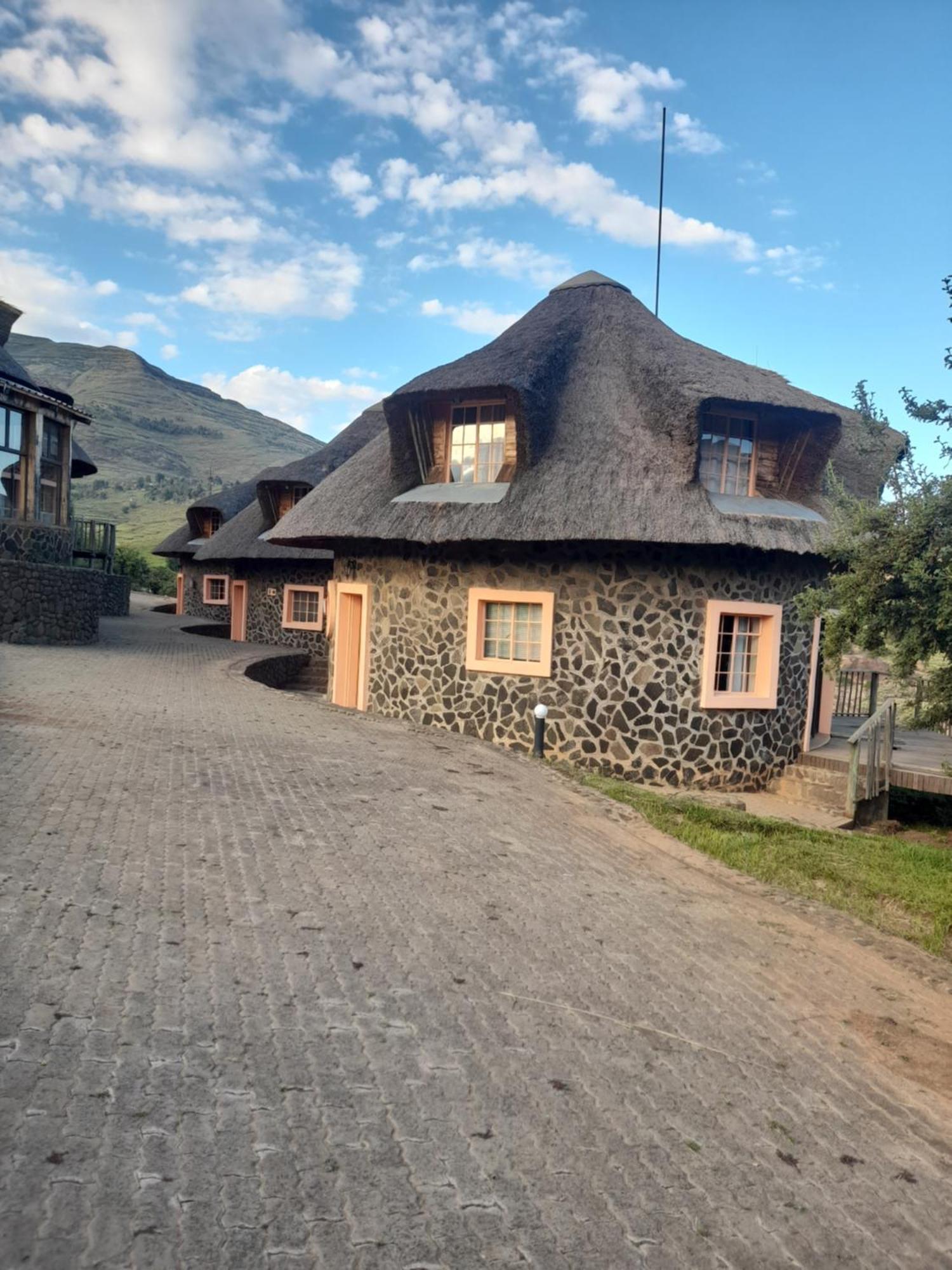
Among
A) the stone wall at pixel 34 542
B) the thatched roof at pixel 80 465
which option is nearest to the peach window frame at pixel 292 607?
the stone wall at pixel 34 542

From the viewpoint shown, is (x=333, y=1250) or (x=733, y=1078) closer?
(x=333, y=1250)

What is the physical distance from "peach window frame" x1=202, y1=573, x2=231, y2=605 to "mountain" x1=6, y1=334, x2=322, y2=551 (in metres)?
36.2

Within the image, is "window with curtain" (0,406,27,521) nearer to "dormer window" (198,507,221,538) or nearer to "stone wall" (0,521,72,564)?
"stone wall" (0,521,72,564)

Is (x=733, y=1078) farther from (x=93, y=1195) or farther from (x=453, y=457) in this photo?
(x=453, y=457)

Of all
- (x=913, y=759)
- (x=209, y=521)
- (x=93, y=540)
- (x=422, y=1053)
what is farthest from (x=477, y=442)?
(x=209, y=521)

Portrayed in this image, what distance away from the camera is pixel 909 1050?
15.3 feet

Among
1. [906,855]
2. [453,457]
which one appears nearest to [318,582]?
[453,457]

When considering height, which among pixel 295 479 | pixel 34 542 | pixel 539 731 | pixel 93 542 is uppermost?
pixel 295 479

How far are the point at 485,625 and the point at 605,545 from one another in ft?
8.01

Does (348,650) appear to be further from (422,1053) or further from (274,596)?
(422,1053)

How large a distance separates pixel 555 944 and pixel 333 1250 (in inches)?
112

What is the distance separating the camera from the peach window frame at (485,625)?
13.0 meters

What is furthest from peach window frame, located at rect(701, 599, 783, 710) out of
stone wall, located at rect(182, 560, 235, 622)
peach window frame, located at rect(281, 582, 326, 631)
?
stone wall, located at rect(182, 560, 235, 622)

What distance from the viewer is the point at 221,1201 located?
2.70 m
